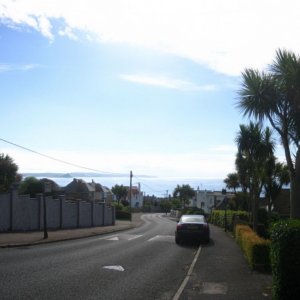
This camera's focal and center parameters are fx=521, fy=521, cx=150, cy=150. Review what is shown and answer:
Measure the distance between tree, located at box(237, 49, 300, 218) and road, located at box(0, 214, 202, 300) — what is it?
4313 millimetres

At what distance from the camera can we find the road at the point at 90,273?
10.0 metres

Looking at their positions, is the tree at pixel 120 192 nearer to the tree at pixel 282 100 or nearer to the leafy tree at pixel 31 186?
the leafy tree at pixel 31 186

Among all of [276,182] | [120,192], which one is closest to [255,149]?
[276,182]

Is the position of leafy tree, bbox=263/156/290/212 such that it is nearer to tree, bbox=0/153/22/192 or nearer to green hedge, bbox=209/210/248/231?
green hedge, bbox=209/210/248/231

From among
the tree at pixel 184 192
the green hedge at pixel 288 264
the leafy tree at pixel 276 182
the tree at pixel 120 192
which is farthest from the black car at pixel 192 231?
the tree at pixel 184 192

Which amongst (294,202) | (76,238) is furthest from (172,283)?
(76,238)

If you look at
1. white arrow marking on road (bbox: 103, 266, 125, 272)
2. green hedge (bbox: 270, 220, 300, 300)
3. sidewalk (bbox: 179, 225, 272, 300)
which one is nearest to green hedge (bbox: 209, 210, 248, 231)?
sidewalk (bbox: 179, 225, 272, 300)

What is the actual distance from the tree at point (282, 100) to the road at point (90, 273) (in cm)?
431

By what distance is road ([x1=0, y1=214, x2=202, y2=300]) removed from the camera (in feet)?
32.9

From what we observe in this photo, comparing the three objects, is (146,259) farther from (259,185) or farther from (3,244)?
(259,185)

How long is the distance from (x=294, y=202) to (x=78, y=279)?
19.7 ft

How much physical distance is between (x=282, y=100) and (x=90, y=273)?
7.52 meters

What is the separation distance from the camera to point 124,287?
1087cm

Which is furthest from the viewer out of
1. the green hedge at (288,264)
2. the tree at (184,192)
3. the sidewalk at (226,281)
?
the tree at (184,192)
